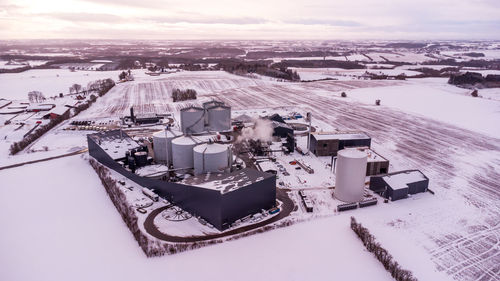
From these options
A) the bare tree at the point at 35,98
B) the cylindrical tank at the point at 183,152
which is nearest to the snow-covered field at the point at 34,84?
the bare tree at the point at 35,98

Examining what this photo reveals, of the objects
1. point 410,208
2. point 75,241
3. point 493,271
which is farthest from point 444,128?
point 75,241

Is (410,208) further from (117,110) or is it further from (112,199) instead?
(117,110)

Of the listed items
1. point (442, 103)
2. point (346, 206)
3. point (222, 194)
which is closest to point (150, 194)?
point (222, 194)

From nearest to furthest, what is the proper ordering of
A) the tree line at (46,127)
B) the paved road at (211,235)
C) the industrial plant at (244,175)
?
the paved road at (211,235) < the industrial plant at (244,175) < the tree line at (46,127)

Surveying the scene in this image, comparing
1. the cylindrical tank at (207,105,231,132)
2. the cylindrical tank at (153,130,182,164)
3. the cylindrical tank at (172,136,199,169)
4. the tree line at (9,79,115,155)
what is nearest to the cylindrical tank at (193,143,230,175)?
the cylindrical tank at (172,136,199,169)

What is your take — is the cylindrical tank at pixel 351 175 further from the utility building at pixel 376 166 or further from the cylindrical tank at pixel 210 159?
the cylindrical tank at pixel 210 159
